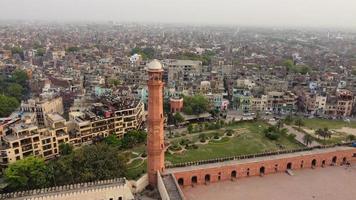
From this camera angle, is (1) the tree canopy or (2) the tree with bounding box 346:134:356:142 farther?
(1) the tree canopy

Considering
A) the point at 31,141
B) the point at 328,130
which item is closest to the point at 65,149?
the point at 31,141

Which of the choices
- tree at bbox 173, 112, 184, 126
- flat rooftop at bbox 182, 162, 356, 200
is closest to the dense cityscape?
tree at bbox 173, 112, 184, 126

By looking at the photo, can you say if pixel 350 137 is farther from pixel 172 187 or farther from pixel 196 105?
pixel 172 187

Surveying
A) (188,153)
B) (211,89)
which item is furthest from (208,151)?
(211,89)

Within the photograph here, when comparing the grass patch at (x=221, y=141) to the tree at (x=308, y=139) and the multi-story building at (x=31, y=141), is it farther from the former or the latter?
the multi-story building at (x=31, y=141)

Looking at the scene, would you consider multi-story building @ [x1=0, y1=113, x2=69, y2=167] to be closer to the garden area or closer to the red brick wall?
the red brick wall

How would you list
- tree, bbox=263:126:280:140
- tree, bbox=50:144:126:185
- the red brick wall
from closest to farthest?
tree, bbox=50:144:126:185
the red brick wall
tree, bbox=263:126:280:140
